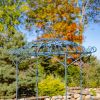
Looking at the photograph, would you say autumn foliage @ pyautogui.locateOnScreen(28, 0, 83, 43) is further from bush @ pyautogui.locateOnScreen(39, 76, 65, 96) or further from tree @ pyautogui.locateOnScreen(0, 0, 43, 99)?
bush @ pyautogui.locateOnScreen(39, 76, 65, 96)

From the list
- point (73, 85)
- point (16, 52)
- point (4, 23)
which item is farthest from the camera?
point (4, 23)

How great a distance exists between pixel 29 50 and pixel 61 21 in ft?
39.9

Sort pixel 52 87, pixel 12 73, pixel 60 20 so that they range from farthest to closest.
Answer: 1. pixel 60 20
2. pixel 12 73
3. pixel 52 87

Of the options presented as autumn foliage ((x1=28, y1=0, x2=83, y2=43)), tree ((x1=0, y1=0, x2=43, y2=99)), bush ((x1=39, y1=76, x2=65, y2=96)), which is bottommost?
bush ((x1=39, y1=76, x2=65, y2=96))

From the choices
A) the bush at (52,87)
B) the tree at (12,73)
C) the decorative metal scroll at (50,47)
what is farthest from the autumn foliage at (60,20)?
the decorative metal scroll at (50,47)

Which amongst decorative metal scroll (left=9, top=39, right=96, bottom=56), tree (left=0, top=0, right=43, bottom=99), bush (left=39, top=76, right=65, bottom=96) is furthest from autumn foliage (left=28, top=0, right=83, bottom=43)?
decorative metal scroll (left=9, top=39, right=96, bottom=56)

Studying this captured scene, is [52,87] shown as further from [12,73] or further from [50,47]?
[12,73]

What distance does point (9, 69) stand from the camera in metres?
19.0

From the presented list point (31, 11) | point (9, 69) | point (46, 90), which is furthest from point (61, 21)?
point (46, 90)

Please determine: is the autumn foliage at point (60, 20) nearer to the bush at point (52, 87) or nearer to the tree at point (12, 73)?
the tree at point (12, 73)

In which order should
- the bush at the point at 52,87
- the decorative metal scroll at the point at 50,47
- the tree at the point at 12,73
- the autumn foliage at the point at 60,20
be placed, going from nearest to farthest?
the decorative metal scroll at the point at 50,47 → the bush at the point at 52,87 → the tree at the point at 12,73 → the autumn foliage at the point at 60,20

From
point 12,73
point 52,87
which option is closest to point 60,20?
point 12,73

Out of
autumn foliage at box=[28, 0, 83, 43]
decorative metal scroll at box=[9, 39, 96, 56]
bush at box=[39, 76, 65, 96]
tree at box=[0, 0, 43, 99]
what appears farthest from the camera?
autumn foliage at box=[28, 0, 83, 43]

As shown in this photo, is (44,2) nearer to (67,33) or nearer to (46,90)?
(67,33)
